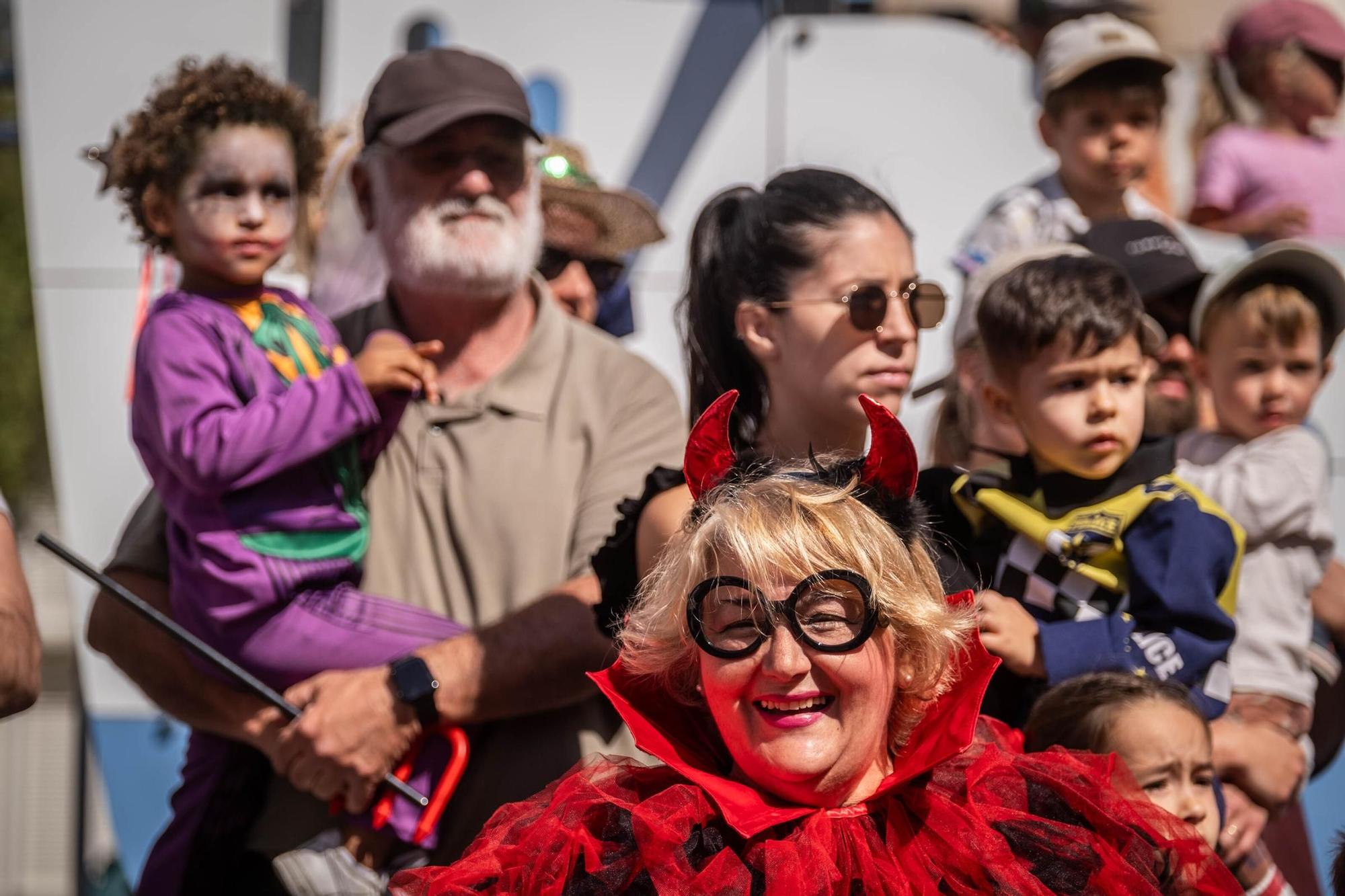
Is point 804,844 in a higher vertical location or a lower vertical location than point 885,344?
lower

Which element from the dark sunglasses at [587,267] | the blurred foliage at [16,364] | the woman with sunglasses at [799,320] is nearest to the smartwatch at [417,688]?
the woman with sunglasses at [799,320]

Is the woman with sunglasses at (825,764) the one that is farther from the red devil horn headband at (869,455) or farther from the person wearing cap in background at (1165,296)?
the person wearing cap in background at (1165,296)

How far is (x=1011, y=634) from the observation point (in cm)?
257

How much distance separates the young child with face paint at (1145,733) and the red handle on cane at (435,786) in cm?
107

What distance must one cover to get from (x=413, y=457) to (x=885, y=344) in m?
1.05

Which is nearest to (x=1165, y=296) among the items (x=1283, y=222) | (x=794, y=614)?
(x=1283, y=222)

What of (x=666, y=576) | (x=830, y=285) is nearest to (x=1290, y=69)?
(x=830, y=285)

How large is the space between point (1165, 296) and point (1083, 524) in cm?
113

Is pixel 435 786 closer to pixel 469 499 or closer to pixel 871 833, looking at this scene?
pixel 469 499

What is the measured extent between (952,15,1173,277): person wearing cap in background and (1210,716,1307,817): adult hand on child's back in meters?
1.48

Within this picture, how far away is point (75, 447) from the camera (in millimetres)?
4543

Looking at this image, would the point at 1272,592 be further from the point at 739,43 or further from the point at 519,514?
the point at 739,43

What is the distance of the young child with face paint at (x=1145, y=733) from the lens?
8.04 ft

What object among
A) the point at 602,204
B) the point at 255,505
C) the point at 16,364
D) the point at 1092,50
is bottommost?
the point at 16,364
